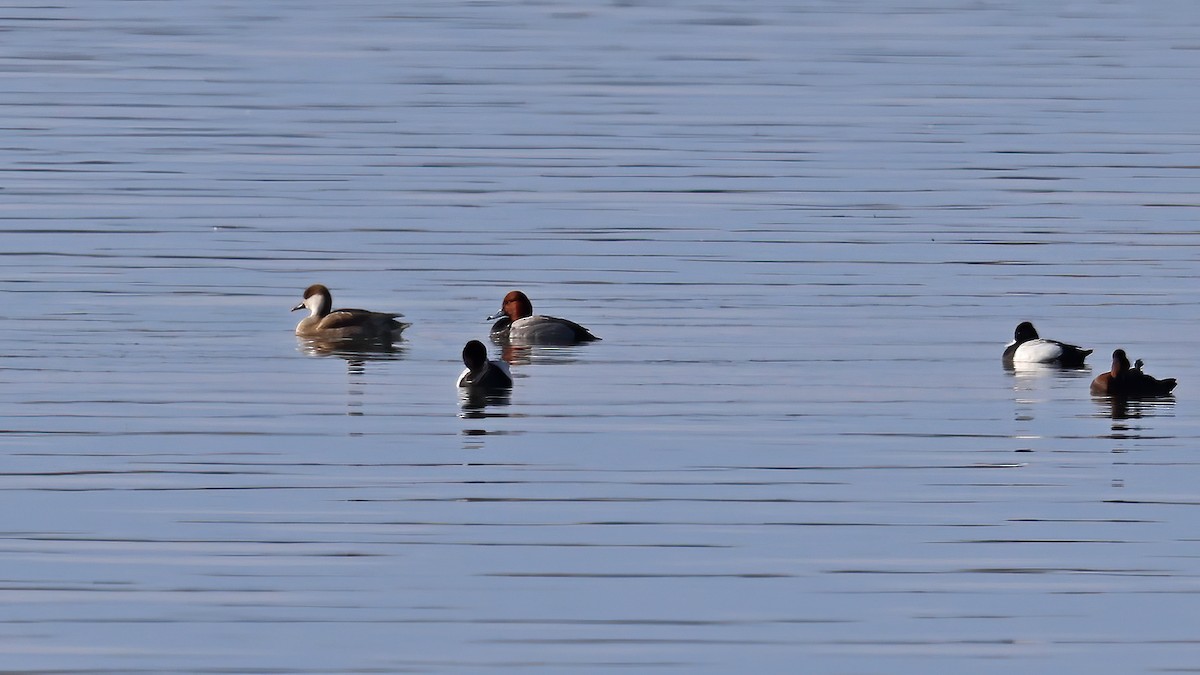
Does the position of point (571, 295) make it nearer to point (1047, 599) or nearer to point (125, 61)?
point (1047, 599)

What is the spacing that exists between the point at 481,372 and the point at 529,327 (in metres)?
2.52

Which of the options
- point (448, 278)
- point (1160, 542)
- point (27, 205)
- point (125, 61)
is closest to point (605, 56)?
point (125, 61)

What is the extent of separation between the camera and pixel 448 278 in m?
21.6

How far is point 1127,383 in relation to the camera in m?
15.5

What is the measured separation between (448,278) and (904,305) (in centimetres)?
432

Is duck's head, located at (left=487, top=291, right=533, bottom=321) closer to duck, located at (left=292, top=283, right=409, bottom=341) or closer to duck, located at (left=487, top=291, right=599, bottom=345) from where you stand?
duck, located at (left=487, top=291, right=599, bottom=345)

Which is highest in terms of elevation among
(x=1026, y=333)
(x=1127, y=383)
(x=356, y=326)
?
(x=356, y=326)

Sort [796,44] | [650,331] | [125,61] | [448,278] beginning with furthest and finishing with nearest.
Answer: [796,44]
[125,61]
[448,278]
[650,331]

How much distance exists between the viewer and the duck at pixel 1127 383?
15492 millimetres

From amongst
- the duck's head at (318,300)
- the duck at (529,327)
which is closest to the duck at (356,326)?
the duck's head at (318,300)

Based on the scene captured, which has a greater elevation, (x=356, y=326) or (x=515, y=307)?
(x=515, y=307)

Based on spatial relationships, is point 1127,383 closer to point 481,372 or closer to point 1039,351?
point 1039,351

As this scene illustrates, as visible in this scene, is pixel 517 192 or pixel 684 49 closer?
pixel 517 192

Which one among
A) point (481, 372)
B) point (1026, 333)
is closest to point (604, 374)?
point (481, 372)
